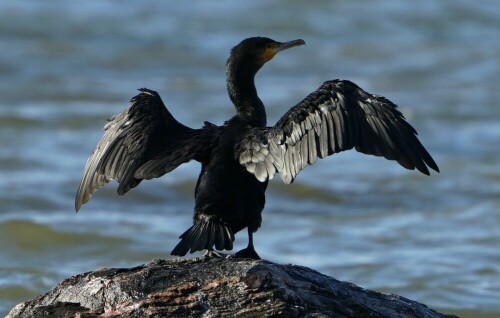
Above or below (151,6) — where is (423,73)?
below

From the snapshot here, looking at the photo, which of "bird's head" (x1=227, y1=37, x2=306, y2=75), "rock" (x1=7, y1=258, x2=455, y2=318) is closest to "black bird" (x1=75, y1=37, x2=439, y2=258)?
"rock" (x1=7, y1=258, x2=455, y2=318)

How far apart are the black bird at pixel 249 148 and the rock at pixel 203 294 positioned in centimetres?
28

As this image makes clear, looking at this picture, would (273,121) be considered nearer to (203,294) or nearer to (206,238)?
(206,238)

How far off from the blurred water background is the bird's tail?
424cm

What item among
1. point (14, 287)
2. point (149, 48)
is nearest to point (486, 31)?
point (149, 48)

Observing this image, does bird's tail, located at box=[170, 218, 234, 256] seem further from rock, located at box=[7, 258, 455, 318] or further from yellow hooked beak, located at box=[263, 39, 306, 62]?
yellow hooked beak, located at box=[263, 39, 306, 62]

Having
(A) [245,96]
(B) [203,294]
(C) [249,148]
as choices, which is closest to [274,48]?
(A) [245,96]

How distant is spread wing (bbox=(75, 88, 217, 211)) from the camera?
7.20 m

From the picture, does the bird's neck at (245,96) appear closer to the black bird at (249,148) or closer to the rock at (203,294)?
the black bird at (249,148)

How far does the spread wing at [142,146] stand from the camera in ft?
23.6

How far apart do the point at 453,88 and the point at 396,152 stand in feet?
45.8

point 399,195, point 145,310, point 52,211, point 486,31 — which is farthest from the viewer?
point 486,31

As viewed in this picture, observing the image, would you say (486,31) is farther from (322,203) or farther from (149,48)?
(322,203)

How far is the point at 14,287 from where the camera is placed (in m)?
11.2
